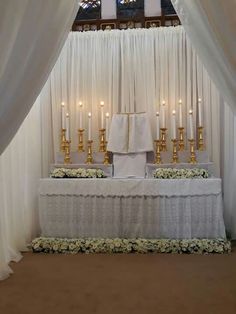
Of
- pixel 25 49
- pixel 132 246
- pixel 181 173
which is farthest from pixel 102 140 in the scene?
pixel 25 49

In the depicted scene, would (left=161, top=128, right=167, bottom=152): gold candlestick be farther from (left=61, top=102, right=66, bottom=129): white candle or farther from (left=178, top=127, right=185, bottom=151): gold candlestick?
(left=61, top=102, right=66, bottom=129): white candle

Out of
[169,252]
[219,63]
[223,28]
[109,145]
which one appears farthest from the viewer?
[109,145]

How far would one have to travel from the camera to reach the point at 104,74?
172 inches

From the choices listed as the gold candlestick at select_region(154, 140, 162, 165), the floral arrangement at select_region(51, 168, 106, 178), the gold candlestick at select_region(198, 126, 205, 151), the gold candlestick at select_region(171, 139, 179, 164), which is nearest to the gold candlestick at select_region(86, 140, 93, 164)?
the floral arrangement at select_region(51, 168, 106, 178)

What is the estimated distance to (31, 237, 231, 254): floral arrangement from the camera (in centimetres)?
352

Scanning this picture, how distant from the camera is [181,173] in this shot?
3768 mm

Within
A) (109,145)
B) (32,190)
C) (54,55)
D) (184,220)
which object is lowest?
(184,220)

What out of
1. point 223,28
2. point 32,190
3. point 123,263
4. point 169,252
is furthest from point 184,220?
point 223,28

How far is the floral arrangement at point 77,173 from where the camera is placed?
12.8 feet

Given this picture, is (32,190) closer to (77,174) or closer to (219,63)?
(77,174)

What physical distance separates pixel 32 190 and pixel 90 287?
5.71 ft

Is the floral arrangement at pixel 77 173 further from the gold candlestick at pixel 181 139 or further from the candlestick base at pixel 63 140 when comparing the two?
the gold candlestick at pixel 181 139

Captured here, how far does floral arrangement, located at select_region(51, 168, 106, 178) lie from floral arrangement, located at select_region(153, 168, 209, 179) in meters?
0.60

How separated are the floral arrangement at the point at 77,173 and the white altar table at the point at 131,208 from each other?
0.12m
